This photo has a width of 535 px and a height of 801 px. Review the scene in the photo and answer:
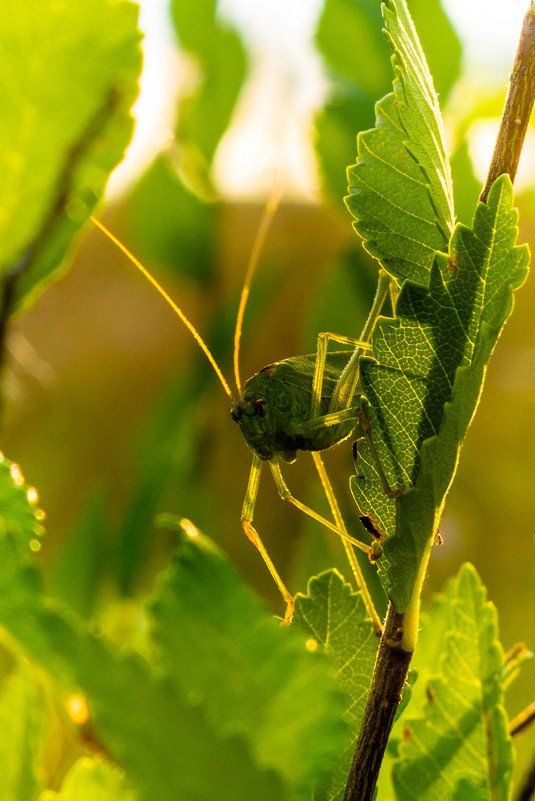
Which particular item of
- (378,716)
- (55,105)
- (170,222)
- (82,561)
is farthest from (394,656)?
(170,222)

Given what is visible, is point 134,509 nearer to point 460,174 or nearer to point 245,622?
point 460,174

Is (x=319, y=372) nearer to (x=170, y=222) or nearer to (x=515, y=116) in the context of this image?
(x=515, y=116)

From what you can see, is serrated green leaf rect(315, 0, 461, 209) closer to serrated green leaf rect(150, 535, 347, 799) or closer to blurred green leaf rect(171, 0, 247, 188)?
blurred green leaf rect(171, 0, 247, 188)

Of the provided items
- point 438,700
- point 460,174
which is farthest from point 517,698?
point 438,700

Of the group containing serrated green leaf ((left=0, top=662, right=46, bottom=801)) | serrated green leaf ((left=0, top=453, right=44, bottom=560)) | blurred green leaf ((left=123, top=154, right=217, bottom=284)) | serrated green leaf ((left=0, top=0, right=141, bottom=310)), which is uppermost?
blurred green leaf ((left=123, top=154, right=217, bottom=284))

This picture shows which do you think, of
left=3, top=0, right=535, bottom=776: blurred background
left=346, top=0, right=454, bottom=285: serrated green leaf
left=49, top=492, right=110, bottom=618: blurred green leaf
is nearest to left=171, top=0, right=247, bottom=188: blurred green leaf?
left=3, top=0, right=535, bottom=776: blurred background

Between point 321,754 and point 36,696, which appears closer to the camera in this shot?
point 321,754
